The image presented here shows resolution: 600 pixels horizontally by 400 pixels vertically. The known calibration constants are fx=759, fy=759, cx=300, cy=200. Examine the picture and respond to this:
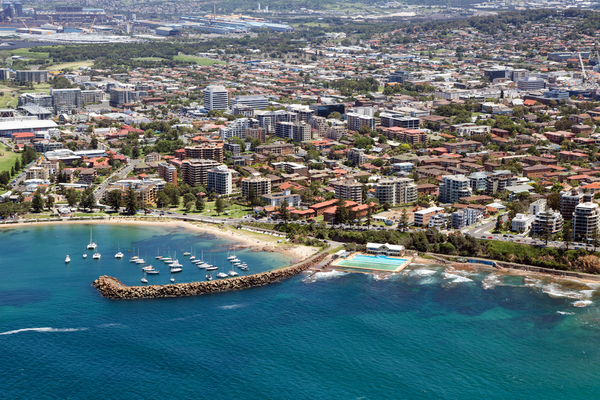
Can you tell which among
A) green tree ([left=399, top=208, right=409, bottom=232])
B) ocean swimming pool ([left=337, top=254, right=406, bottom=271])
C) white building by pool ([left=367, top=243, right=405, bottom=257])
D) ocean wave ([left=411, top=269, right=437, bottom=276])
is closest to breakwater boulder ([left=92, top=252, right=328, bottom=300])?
ocean swimming pool ([left=337, top=254, right=406, bottom=271])

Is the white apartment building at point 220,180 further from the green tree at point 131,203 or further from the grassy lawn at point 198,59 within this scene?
the grassy lawn at point 198,59

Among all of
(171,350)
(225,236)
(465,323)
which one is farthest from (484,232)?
(171,350)

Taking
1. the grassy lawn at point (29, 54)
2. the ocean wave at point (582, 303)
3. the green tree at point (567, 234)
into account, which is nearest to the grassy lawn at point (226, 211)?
the green tree at point (567, 234)

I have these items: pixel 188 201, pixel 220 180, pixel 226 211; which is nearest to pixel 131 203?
pixel 188 201

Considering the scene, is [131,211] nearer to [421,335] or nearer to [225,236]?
[225,236]

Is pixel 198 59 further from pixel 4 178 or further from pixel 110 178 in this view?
pixel 4 178

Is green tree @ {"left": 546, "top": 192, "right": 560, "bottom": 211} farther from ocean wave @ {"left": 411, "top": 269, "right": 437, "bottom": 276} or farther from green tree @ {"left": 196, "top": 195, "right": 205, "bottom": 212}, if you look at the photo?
green tree @ {"left": 196, "top": 195, "right": 205, "bottom": 212}
